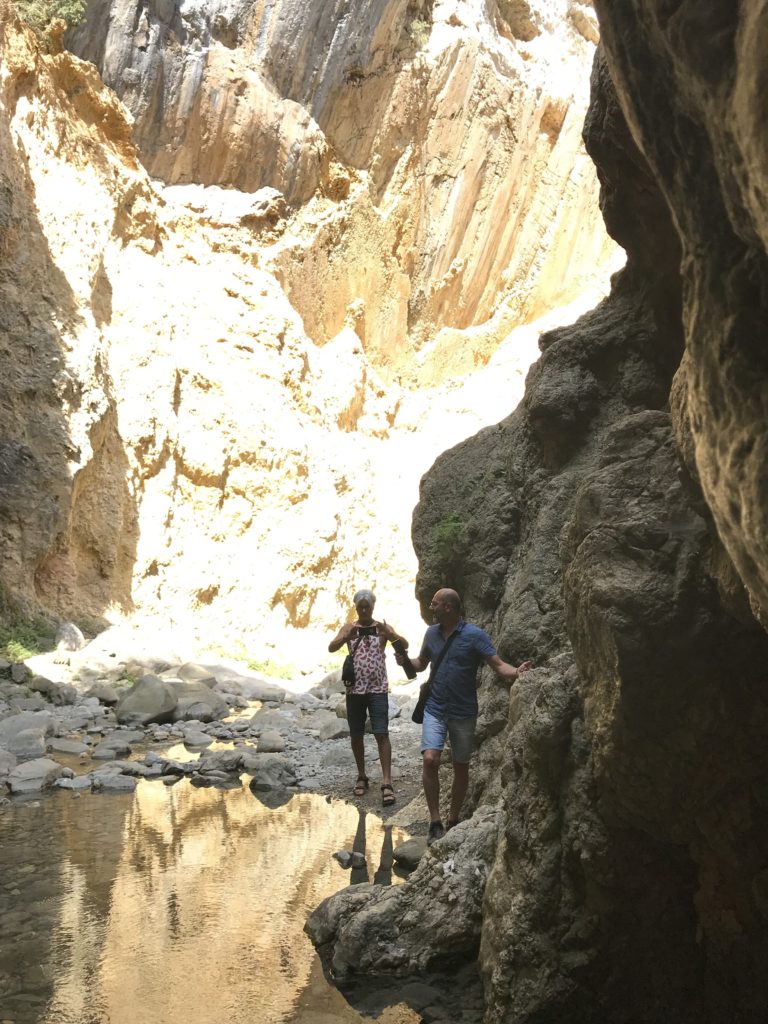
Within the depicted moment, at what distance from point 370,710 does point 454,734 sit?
64.7 inches

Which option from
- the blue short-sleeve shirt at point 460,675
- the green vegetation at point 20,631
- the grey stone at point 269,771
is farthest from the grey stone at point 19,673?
the blue short-sleeve shirt at point 460,675

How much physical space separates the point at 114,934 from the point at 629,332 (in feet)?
14.2

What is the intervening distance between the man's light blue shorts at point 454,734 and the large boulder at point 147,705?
553 centimetres

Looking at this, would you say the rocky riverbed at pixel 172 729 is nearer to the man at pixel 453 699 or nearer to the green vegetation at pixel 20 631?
the green vegetation at pixel 20 631

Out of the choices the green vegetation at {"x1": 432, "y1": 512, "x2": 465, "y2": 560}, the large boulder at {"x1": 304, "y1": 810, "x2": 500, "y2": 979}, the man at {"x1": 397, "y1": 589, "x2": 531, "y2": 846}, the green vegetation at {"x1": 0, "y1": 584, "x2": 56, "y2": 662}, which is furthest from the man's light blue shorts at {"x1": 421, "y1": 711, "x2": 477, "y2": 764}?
the green vegetation at {"x1": 0, "y1": 584, "x2": 56, "y2": 662}

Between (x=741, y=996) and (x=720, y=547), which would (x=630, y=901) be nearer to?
(x=741, y=996)

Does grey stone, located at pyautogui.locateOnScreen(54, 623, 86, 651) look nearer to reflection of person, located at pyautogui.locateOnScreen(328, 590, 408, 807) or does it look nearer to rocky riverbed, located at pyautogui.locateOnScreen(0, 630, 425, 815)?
rocky riverbed, located at pyautogui.locateOnScreen(0, 630, 425, 815)

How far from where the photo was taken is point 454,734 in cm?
580

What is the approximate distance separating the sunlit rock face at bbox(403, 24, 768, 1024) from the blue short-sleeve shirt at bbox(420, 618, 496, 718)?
1.20 m

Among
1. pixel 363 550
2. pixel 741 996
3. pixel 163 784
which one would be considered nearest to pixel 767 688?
pixel 741 996

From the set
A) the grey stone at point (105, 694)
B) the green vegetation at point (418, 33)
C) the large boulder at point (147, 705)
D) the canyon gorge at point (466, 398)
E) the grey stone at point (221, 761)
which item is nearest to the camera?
the canyon gorge at point (466, 398)

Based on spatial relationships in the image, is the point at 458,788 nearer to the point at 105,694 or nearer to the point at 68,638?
the point at 105,694

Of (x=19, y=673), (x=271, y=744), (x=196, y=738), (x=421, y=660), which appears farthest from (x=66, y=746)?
(x=421, y=660)

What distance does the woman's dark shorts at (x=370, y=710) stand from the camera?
7362 millimetres
